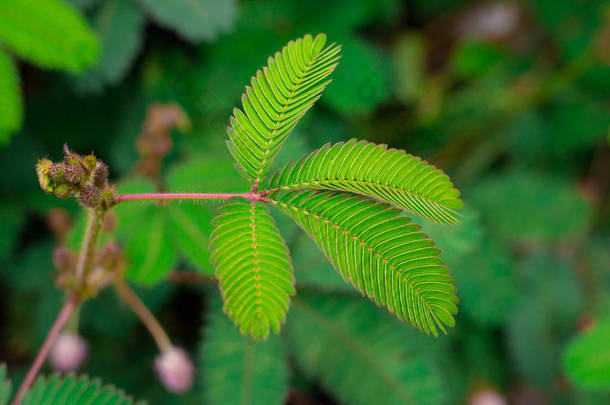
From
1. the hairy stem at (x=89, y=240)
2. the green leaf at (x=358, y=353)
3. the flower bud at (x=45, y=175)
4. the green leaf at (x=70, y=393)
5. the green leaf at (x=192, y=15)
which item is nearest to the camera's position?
the flower bud at (x=45, y=175)

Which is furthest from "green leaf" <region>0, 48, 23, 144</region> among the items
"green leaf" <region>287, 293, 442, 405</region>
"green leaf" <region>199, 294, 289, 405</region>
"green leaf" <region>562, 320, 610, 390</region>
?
"green leaf" <region>562, 320, 610, 390</region>

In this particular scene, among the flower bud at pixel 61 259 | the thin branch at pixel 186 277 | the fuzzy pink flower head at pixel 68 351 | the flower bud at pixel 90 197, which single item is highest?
the thin branch at pixel 186 277

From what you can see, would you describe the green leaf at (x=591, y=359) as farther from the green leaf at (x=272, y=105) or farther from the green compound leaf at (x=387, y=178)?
the green leaf at (x=272, y=105)

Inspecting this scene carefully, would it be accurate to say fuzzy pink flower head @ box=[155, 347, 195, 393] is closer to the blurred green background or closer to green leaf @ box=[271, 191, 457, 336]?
the blurred green background

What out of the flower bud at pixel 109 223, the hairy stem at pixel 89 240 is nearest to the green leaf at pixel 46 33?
the flower bud at pixel 109 223

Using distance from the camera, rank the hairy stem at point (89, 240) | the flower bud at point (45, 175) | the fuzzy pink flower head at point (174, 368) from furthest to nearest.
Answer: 1. the fuzzy pink flower head at point (174, 368)
2. the hairy stem at point (89, 240)
3. the flower bud at point (45, 175)

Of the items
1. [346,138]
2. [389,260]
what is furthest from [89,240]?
[346,138]

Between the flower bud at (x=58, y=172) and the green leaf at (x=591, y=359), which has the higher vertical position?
the green leaf at (x=591, y=359)
